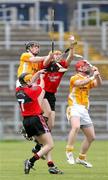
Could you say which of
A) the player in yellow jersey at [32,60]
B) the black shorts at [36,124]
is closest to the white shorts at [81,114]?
the player in yellow jersey at [32,60]

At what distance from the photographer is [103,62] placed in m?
36.2

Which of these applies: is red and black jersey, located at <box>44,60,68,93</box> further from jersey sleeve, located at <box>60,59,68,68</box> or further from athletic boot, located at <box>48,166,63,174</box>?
athletic boot, located at <box>48,166,63,174</box>

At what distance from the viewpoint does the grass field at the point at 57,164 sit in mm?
18812

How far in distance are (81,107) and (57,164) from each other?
1.17 metres

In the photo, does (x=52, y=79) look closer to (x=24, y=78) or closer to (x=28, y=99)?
(x=24, y=78)

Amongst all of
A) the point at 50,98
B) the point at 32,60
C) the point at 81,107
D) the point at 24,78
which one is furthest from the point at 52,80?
the point at 24,78

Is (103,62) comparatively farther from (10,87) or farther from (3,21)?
(3,21)

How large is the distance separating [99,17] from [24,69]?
2294 cm

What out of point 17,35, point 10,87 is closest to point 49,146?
point 10,87

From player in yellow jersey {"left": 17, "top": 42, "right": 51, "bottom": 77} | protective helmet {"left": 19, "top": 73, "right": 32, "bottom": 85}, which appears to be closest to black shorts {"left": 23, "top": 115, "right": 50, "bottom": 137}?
protective helmet {"left": 19, "top": 73, "right": 32, "bottom": 85}

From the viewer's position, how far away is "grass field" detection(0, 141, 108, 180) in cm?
1881

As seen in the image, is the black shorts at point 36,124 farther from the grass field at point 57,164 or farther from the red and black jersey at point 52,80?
the red and black jersey at point 52,80

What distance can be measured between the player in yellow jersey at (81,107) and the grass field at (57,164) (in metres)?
0.33

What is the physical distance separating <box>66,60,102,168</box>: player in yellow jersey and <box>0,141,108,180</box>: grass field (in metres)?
0.33
